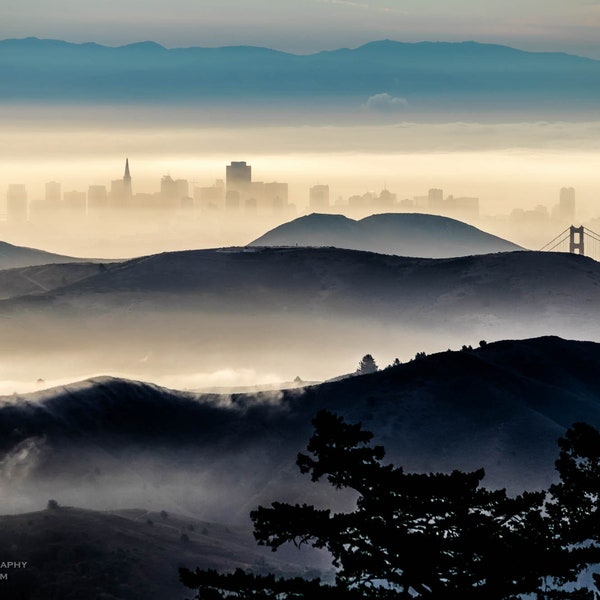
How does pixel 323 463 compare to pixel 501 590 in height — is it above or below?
above

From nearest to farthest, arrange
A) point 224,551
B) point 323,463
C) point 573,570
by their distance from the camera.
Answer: point 323,463, point 573,570, point 224,551

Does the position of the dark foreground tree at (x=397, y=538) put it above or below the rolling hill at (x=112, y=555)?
above

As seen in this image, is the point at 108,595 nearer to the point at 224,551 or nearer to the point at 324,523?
the point at 224,551

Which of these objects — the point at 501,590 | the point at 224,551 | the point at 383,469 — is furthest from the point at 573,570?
the point at 224,551

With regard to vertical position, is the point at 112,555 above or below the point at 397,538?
below

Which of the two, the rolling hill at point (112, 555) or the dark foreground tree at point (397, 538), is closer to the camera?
the dark foreground tree at point (397, 538)

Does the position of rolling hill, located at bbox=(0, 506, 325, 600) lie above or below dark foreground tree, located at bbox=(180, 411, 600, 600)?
below

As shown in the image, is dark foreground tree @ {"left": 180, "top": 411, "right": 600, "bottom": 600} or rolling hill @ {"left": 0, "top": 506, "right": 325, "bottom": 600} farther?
rolling hill @ {"left": 0, "top": 506, "right": 325, "bottom": 600}

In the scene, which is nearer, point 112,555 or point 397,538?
point 397,538
